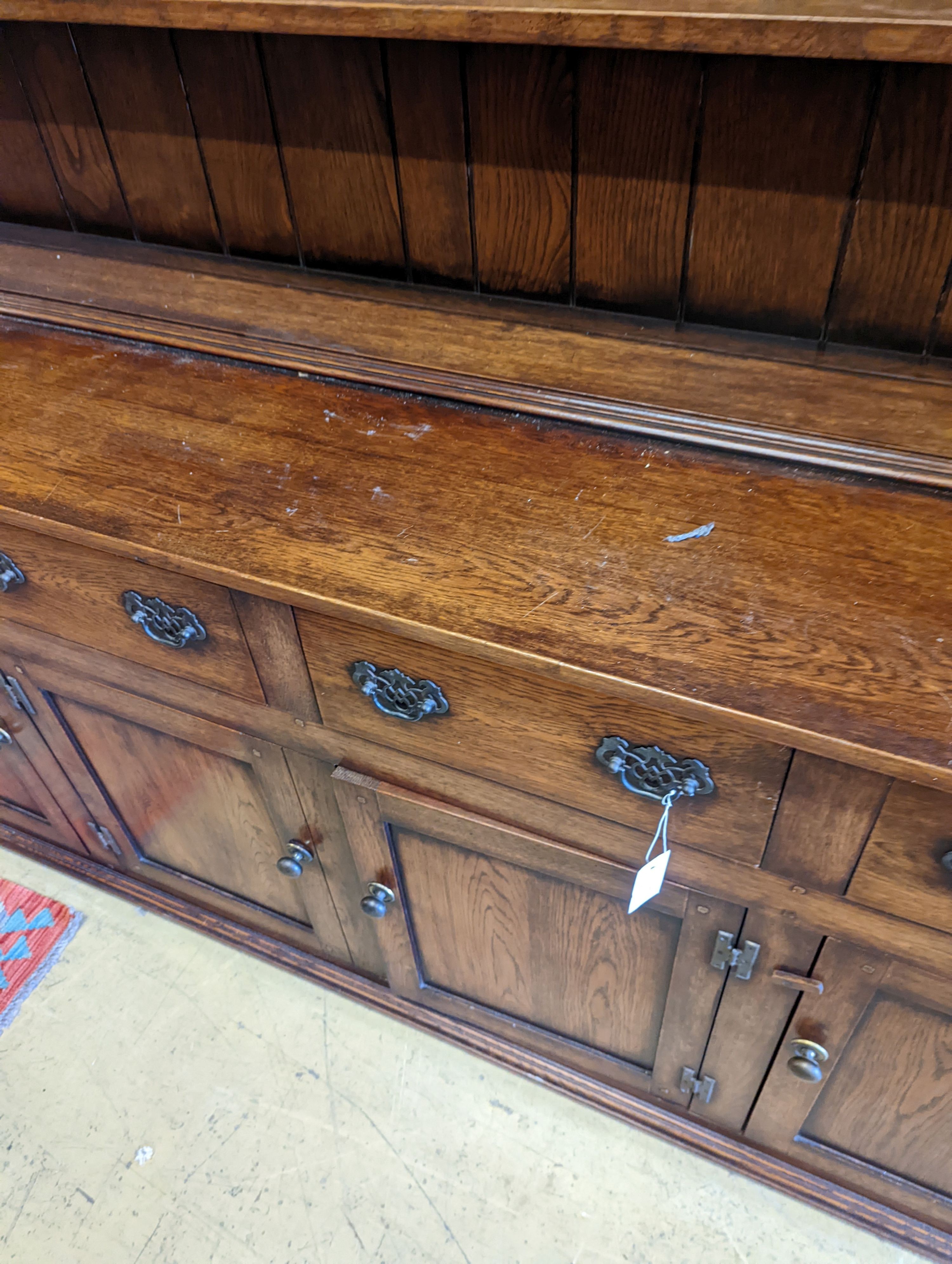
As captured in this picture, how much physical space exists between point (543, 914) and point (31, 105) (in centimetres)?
101

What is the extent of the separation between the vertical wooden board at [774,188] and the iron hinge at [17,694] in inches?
33.2

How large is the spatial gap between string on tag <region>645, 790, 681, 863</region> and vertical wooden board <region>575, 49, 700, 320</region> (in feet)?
1.45

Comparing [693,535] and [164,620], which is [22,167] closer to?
[164,620]

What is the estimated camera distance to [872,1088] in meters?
0.81

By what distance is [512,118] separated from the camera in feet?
2.42

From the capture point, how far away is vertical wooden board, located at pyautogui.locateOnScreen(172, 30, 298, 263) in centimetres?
81

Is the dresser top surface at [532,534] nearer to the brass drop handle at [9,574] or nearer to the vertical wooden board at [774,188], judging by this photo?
the brass drop handle at [9,574]

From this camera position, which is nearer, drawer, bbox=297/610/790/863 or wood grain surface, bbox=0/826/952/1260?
drawer, bbox=297/610/790/863

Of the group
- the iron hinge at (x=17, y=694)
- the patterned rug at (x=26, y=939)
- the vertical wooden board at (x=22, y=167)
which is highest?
the vertical wooden board at (x=22, y=167)

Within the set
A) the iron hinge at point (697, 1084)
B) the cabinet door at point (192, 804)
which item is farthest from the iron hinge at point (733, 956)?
the cabinet door at point (192, 804)

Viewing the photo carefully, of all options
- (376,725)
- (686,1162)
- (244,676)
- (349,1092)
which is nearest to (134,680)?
(244,676)

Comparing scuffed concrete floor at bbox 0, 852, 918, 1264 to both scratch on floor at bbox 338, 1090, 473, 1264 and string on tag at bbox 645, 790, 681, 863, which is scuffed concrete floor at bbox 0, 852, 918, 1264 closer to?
scratch on floor at bbox 338, 1090, 473, 1264

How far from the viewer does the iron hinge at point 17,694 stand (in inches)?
39.9

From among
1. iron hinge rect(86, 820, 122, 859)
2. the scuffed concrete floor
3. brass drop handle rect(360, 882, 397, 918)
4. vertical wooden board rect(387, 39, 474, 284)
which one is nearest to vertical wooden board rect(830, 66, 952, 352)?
vertical wooden board rect(387, 39, 474, 284)
